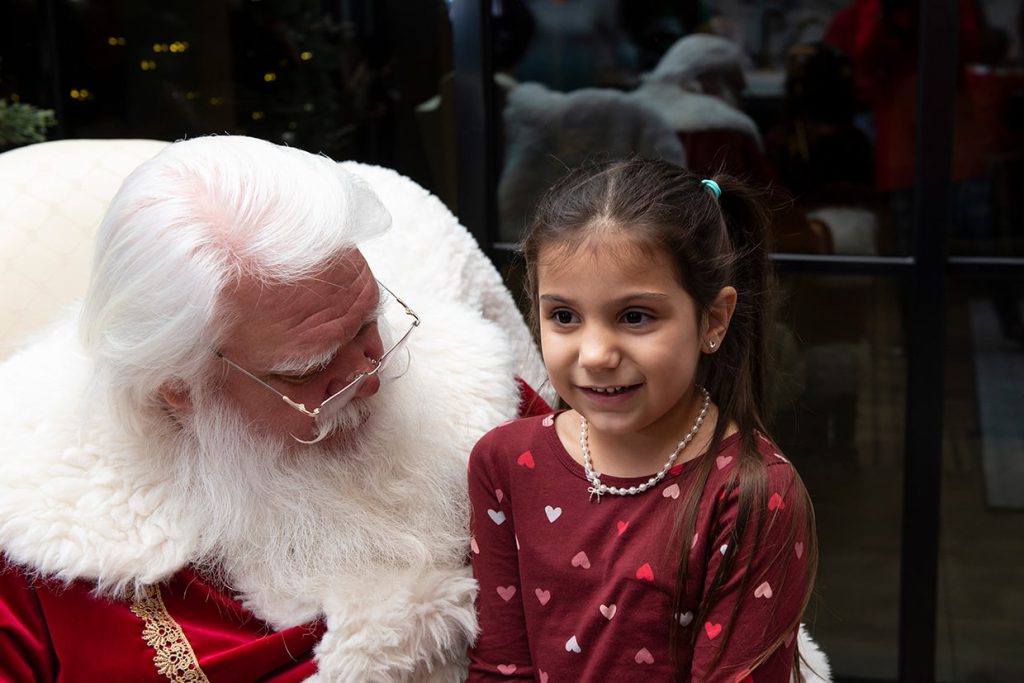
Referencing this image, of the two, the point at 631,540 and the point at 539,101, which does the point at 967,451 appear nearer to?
the point at 539,101

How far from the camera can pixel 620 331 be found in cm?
135

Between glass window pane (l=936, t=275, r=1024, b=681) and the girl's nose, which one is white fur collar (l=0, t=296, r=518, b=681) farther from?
glass window pane (l=936, t=275, r=1024, b=681)

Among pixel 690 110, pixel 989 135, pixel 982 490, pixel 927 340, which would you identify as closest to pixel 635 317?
pixel 927 340

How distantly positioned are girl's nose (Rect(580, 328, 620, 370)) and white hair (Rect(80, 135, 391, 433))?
1.29 ft

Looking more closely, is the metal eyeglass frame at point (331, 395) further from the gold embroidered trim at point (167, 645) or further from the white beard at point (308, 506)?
the gold embroidered trim at point (167, 645)

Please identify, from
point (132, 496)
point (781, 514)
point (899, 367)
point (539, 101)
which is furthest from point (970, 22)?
point (132, 496)

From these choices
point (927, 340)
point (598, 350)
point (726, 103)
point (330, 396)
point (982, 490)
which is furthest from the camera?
point (982, 490)

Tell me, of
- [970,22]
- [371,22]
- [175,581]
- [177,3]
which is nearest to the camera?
[175,581]

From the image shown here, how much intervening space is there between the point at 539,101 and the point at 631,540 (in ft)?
6.10

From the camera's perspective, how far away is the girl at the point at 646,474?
4.42 feet

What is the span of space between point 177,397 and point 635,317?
26.4 inches

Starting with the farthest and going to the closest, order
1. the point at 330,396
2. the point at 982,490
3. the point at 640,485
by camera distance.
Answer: the point at 982,490, the point at 330,396, the point at 640,485

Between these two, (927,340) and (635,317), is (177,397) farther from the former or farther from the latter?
(927,340)

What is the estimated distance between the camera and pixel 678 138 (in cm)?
301
